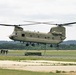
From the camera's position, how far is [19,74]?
36.5 m

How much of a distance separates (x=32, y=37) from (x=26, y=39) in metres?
1.86

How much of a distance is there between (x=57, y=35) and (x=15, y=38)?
12013 millimetres

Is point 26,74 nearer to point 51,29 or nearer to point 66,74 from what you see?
point 66,74

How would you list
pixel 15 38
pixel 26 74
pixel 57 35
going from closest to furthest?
pixel 26 74 → pixel 15 38 → pixel 57 35

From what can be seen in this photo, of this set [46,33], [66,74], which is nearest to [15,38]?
[46,33]

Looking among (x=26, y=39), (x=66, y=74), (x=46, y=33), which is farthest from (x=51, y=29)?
(x=66, y=74)

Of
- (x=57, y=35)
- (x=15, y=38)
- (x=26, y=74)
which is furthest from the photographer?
(x=57, y=35)

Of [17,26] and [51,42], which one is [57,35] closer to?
[51,42]

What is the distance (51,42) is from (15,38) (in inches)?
435

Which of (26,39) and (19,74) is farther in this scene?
(26,39)

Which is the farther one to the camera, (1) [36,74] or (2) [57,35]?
(2) [57,35]

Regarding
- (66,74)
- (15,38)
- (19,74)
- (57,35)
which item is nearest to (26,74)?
(19,74)

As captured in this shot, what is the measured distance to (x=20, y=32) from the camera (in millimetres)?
91125

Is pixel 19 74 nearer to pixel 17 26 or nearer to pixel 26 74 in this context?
pixel 26 74
